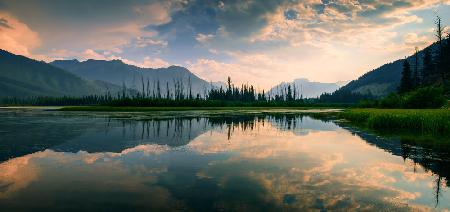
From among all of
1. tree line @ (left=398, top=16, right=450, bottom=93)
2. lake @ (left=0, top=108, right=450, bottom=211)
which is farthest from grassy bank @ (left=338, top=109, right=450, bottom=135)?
tree line @ (left=398, top=16, right=450, bottom=93)

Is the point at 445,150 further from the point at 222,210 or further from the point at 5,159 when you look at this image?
the point at 5,159

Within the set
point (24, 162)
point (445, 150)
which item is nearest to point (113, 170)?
point (24, 162)

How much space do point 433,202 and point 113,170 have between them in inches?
547

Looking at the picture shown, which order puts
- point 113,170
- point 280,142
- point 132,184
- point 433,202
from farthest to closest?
point 280,142, point 113,170, point 132,184, point 433,202

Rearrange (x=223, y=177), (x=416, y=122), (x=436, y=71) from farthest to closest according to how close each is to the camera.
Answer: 1. (x=436, y=71)
2. (x=416, y=122)
3. (x=223, y=177)

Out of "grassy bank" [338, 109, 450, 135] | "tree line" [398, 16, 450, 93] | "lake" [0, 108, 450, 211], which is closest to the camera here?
"lake" [0, 108, 450, 211]

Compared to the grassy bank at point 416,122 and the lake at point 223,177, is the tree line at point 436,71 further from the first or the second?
the lake at point 223,177

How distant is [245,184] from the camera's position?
1240 centimetres

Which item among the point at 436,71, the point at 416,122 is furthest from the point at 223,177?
the point at 436,71

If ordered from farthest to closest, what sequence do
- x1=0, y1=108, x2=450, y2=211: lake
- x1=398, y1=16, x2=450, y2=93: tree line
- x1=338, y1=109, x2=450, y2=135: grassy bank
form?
x1=398, y1=16, x2=450, y2=93: tree line → x1=338, y1=109, x2=450, y2=135: grassy bank → x1=0, y1=108, x2=450, y2=211: lake

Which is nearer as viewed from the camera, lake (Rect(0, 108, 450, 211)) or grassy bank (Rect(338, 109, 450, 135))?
lake (Rect(0, 108, 450, 211))

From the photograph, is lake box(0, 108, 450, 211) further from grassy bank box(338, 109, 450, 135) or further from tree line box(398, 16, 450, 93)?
tree line box(398, 16, 450, 93)

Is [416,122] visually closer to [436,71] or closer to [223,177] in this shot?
[223,177]

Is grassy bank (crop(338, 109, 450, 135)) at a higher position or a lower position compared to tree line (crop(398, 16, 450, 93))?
lower
